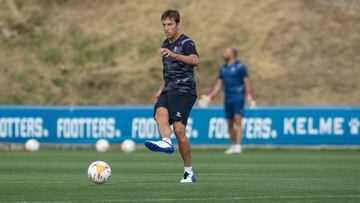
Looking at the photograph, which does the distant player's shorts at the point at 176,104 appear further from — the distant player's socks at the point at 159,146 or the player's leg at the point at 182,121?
the distant player's socks at the point at 159,146

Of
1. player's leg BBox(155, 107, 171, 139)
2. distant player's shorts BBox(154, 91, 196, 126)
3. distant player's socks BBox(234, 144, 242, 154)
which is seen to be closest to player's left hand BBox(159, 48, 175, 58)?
distant player's shorts BBox(154, 91, 196, 126)

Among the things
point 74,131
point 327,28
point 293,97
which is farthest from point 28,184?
point 327,28

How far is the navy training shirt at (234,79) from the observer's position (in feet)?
83.5

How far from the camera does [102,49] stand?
35.9 meters

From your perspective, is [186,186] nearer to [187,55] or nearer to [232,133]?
[187,55]

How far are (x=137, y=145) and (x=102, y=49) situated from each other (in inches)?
310

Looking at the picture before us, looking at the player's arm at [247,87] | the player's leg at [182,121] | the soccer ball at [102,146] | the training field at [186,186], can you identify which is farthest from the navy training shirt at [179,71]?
the soccer ball at [102,146]

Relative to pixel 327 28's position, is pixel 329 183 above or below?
below

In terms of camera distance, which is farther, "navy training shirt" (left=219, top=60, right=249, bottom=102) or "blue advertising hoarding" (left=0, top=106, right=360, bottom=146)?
"blue advertising hoarding" (left=0, top=106, right=360, bottom=146)

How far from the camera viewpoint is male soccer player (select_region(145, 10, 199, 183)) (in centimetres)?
1398

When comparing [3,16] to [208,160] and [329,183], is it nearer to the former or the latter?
[208,160]

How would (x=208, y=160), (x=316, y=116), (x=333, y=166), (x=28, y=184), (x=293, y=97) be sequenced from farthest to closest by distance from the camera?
(x=293, y=97)
(x=316, y=116)
(x=208, y=160)
(x=333, y=166)
(x=28, y=184)

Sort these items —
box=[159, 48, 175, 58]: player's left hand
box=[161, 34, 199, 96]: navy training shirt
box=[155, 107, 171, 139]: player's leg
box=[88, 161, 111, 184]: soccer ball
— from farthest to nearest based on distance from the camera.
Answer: box=[161, 34, 199, 96]: navy training shirt
box=[155, 107, 171, 139]: player's leg
box=[159, 48, 175, 58]: player's left hand
box=[88, 161, 111, 184]: soccer ball

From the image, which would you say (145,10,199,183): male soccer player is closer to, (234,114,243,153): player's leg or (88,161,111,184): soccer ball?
(88,161,111,184): soccer ball
